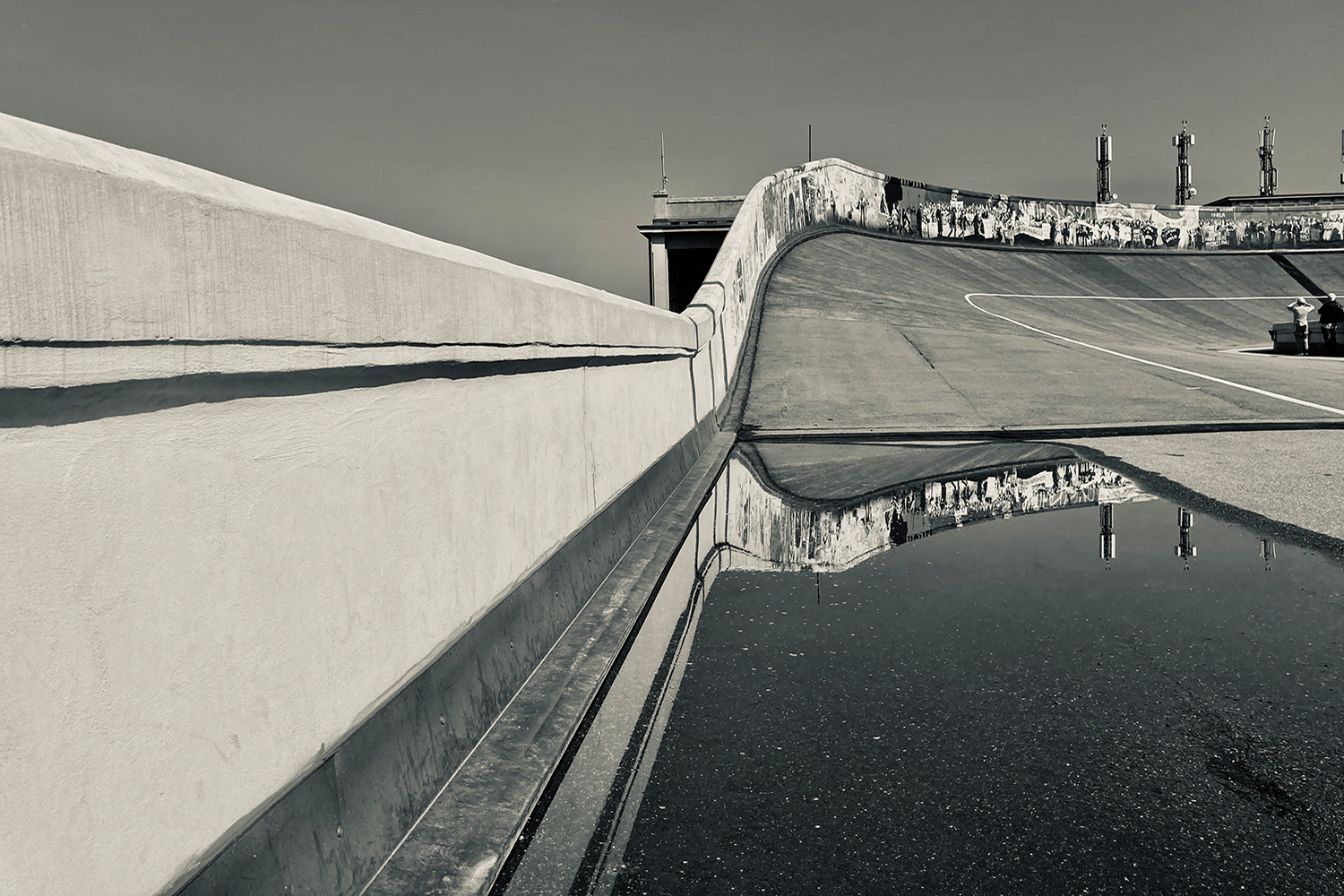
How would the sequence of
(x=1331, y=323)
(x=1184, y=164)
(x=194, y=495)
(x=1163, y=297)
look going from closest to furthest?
(x=194, y=495) → (x=1331, y=323) → (x=1163, y=297) → (x=1184, y=164)

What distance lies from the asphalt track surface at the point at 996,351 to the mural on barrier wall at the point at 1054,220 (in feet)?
5.54

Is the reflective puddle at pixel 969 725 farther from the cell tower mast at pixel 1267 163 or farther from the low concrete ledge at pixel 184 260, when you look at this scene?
the cell tower mast at pixel 1267 163

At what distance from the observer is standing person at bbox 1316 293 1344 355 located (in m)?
24.3

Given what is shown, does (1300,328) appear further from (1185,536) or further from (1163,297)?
(1185,536)

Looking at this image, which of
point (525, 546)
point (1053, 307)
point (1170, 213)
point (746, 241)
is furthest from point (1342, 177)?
point (525, 546)

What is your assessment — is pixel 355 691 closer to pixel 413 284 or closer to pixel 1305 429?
pixel 413 284

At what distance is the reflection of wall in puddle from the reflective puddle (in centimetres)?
8

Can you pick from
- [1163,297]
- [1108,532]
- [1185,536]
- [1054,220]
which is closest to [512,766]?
[1108,532]

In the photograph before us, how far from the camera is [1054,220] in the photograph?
152 feet

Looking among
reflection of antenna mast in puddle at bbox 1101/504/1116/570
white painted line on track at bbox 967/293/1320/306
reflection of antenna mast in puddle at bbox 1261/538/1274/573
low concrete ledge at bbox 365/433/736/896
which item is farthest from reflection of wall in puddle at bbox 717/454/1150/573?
white painted line on track at bbox 967/293/1320/306

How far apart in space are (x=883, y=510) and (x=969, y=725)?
379 centimetres

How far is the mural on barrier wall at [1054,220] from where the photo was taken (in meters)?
39.8

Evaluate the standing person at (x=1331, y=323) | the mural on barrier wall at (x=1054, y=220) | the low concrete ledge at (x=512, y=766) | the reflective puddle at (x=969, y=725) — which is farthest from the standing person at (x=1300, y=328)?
the low concrete ledge at (x=512, y=766)

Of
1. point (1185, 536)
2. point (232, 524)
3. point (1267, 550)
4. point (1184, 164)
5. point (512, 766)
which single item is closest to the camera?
point (232, 524)
